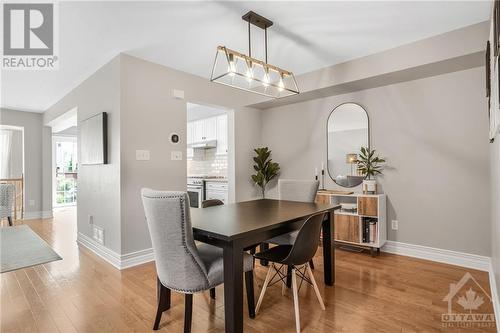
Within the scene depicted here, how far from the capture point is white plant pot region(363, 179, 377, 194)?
3.45 m

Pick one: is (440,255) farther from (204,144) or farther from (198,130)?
(198,130)

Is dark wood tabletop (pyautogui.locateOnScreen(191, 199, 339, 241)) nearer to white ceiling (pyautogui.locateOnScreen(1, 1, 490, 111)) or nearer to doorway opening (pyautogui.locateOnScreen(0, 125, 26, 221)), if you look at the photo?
white ceiling (pyautogui.locateOnScreen(1, 1, 490, 111))

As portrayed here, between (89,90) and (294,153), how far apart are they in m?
3.19

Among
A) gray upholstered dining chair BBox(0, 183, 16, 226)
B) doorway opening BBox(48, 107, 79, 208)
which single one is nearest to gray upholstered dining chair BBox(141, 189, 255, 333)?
gray upholstered dining chair BBox(0, 183, 16, 226)

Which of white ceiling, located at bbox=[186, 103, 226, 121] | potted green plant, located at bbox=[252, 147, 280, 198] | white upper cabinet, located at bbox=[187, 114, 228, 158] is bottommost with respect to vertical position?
potted green plant, located at bbox=[252, 147, 280, 198]

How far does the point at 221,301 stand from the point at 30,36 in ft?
10.2

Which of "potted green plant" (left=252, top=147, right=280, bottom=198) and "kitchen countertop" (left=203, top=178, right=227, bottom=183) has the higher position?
"potted green plant" (left=252, top=147, right=280, bottom=198)

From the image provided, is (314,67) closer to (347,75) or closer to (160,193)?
(347,75)

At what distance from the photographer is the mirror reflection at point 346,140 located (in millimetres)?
3779

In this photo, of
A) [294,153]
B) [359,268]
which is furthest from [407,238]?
[294,153]

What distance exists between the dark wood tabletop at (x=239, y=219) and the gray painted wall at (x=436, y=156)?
150 cm

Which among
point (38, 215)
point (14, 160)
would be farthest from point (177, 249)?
point (14, 160)

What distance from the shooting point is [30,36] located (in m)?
2.68

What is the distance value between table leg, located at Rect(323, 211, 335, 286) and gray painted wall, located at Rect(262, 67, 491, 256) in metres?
1.42
